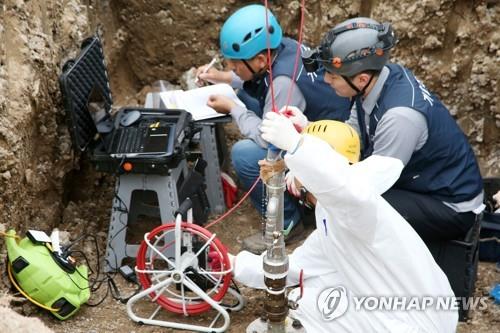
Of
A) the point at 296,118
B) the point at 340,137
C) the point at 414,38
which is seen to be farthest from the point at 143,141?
the point at 414,38

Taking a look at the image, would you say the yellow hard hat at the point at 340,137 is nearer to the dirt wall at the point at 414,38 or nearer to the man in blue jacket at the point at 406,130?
the man in blue jacket at the point at 406,130

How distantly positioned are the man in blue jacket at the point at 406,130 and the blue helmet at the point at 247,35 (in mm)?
555

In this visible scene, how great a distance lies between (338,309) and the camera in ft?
10.0

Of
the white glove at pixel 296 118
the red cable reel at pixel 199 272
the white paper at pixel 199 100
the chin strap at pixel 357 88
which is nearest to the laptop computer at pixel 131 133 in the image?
the white paper at pixel 199 100

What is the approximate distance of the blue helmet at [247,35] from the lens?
3880 mm

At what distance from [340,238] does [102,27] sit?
282cm

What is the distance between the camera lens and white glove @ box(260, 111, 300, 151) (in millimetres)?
2547

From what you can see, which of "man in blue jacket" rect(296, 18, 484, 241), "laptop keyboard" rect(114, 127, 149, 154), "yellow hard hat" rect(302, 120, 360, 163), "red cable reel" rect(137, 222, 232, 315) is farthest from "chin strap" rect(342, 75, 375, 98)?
"laptop keyboard" rect(114, 127, 149, 154)

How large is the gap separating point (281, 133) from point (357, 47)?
2.96 ft

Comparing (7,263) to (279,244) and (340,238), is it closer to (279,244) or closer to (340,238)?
(279,244)

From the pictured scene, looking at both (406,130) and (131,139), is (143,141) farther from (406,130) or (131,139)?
(406,130)

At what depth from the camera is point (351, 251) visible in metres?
2.78

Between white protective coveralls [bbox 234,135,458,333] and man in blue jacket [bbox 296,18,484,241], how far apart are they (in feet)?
1.72

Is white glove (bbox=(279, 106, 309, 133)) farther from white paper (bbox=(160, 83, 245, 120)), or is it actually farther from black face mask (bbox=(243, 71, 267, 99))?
white paper (bbox=(160, 83, 245, 120))
